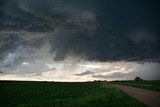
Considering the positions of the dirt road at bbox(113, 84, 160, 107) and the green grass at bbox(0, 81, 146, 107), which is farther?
the dirt road at bbox(113, 84, 160, 107)

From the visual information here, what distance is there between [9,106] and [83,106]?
287 inches

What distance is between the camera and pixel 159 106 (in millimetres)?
25453

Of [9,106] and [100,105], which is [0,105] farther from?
[100,105]

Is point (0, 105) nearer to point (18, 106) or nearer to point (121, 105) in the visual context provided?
point (18, 106)

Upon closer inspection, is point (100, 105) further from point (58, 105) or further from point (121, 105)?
point (58, 105)

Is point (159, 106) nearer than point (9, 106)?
Yes

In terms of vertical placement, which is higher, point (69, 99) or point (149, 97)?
point (149, 97)

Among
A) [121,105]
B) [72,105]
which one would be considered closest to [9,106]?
[72,105]

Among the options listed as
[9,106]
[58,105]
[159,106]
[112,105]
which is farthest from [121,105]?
[9,106]

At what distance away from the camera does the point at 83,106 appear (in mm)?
26094

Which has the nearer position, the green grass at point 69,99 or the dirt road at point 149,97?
the green grass at point 69,99

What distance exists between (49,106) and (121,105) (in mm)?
6852

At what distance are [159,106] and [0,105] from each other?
15269 millimetres

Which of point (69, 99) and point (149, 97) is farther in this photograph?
point (149, 97)
